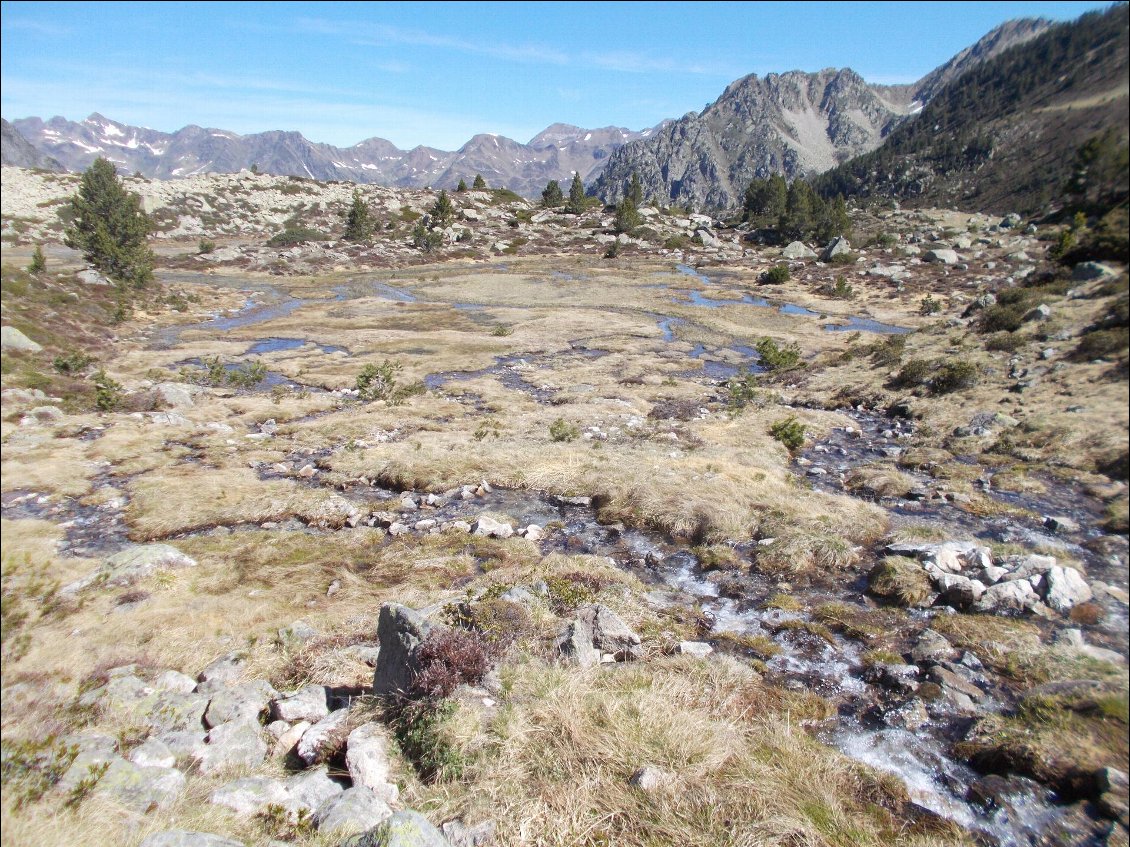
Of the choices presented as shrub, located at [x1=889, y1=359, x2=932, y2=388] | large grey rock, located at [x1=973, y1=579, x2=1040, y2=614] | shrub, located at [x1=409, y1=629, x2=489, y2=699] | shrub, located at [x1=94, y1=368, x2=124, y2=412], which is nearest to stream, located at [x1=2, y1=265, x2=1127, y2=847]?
large grey rock, located at [x1=973, y1=579, x2=1040, y2=614]

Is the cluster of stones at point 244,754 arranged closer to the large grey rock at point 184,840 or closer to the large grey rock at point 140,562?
the large grey rock at point 184,840

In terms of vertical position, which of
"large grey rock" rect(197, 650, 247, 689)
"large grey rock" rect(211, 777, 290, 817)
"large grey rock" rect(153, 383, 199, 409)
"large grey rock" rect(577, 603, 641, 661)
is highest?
"large grey rock" rect(211, 777, 290, 817)

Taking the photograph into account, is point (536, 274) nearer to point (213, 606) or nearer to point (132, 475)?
point (132, 475)

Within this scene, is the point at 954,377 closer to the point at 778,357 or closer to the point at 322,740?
the point at 778,357

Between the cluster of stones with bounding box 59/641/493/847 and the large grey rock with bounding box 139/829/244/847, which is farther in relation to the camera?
the cluster of stones with bounding box 59/641/493/847

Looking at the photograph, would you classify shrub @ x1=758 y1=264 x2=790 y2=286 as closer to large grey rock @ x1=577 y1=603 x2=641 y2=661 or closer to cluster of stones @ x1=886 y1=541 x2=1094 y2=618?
cluster of stones @ x1=886 y1=541 x2=1094 y2=618

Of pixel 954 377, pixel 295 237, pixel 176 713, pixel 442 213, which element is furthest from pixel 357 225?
pixel 176 713

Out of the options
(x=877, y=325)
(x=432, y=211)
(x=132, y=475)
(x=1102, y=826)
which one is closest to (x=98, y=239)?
(x=132, y=475)
